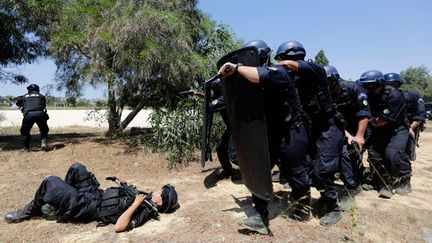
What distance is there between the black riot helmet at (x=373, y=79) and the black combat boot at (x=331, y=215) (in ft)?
5.93

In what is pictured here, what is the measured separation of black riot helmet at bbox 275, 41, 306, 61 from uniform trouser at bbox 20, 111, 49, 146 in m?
6.09

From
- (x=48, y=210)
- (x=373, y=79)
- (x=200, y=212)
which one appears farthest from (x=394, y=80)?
(x=48, y=210)

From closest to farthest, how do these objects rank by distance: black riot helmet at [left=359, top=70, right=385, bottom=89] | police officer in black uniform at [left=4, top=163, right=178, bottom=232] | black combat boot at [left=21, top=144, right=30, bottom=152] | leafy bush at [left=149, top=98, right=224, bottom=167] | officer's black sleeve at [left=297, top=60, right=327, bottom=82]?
officer's black sleeve at [left=297, top=60, right=327, bottom=82]
police officer in black uniform at [left=4, top=163, right=178, bottom=232]
black riot helmet at [left=359, top=70, right=385, bottom=89]
leafy bush at [left=149, top=98, right=224, bottom=167]
black combat boot at [left=21, top=144, right=30, bottom=152]

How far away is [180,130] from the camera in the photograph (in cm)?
666

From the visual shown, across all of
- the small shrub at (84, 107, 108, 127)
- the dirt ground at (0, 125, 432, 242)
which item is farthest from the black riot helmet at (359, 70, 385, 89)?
the small shrub at (84, 107, 108, 127)

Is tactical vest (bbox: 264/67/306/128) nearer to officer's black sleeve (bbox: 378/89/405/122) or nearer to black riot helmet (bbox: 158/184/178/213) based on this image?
black riot helmet (bbox: 158/184/178/213)

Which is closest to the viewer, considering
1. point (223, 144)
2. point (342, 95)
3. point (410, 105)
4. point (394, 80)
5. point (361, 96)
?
point (361, 96)

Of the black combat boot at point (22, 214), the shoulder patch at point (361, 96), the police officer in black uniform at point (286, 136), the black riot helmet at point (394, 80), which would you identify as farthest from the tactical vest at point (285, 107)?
the black combat boot at point (22, 214)

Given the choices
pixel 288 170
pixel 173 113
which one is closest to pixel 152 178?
pixel 173 113

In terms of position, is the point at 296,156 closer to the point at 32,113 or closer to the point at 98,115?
the point at 98,115

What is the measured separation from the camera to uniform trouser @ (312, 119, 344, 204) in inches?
145

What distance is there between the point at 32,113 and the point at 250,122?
624cm

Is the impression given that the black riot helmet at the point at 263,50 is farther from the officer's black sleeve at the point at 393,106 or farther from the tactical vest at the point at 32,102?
the tactical vest at the point at 32,102

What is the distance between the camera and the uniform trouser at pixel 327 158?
3.68 metres
